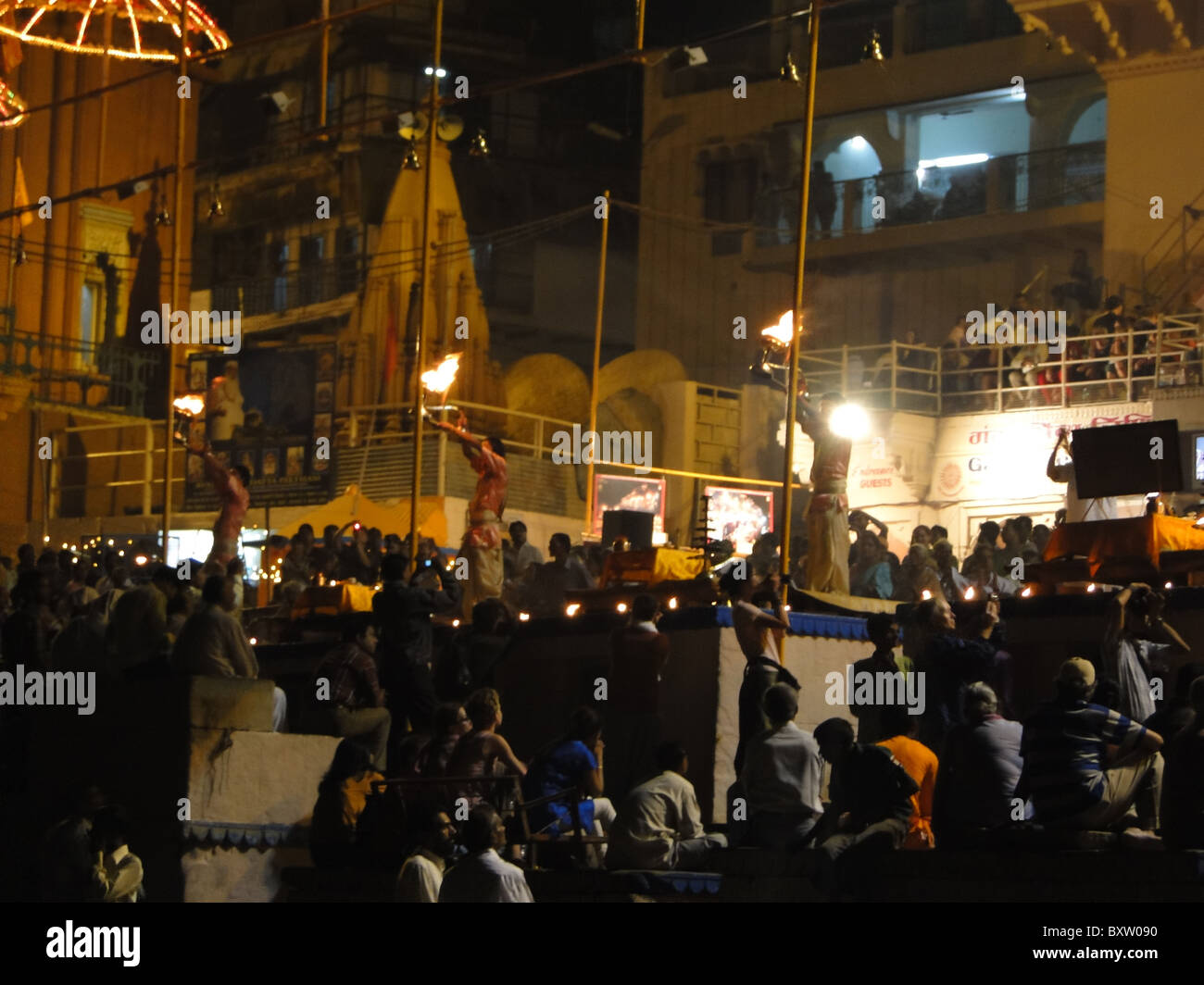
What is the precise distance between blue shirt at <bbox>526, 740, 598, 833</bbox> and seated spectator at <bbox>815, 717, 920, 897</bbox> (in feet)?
6.46

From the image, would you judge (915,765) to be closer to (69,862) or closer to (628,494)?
(69,862)

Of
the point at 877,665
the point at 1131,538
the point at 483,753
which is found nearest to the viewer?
the point at 483,753

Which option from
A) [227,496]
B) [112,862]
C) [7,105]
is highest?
[7,105]

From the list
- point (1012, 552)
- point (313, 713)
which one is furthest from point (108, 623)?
point (1012, 552)

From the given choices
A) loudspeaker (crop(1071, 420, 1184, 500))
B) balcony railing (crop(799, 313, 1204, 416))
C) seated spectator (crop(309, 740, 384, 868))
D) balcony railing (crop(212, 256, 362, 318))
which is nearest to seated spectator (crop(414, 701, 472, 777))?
seated spectator (crop(309, 740, 384, 868))

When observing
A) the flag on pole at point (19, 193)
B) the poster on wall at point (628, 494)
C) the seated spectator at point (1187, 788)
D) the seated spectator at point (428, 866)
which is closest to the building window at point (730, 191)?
the poster on wall at point (628, 494)

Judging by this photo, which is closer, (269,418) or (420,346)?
(420,346)

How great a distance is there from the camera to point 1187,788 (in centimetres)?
963

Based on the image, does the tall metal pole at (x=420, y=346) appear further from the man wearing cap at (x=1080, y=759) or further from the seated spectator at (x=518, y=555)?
the man wearing cap at (x=1080, y=759)

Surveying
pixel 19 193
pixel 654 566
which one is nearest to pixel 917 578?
pixel 654 566
